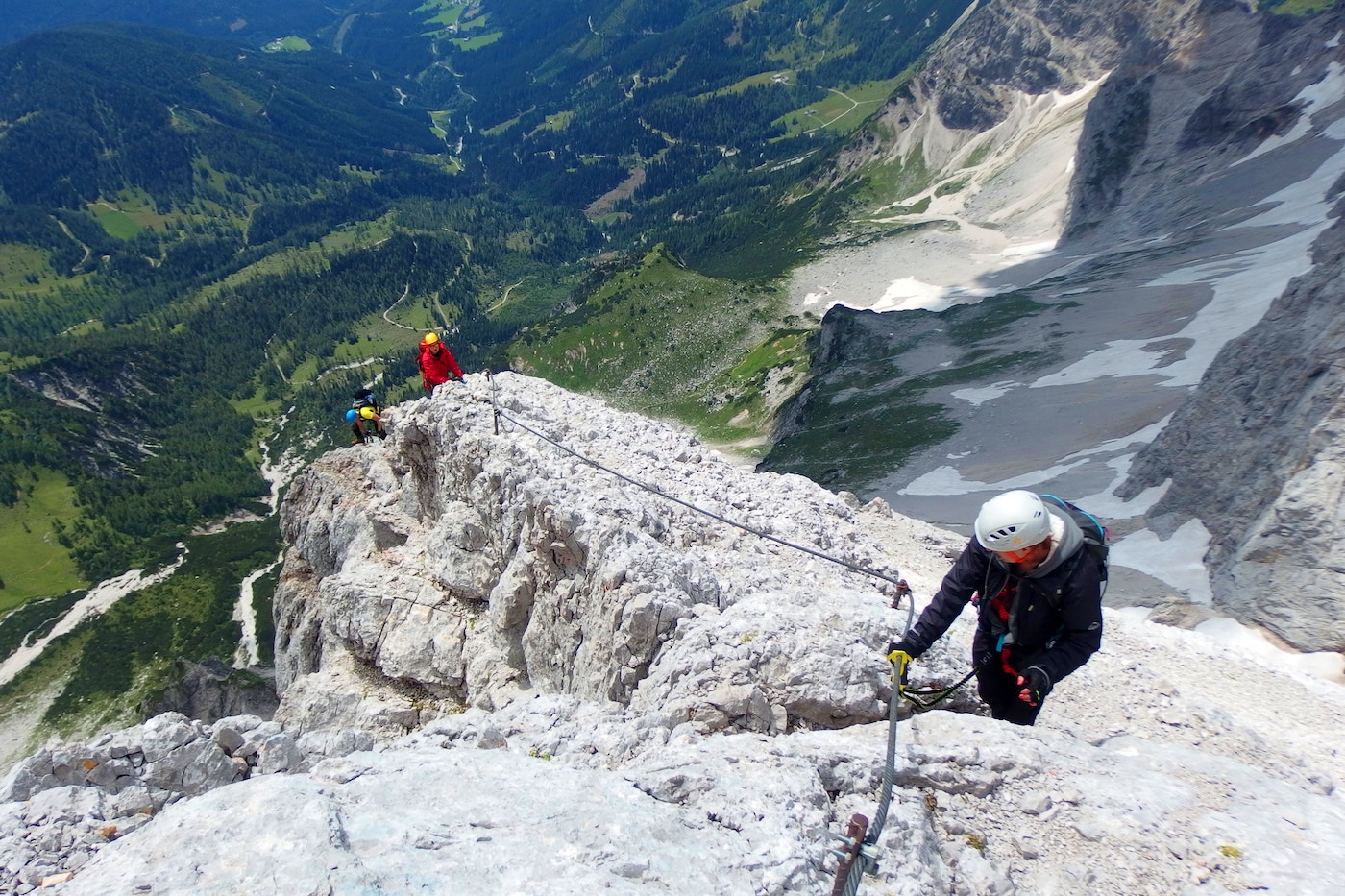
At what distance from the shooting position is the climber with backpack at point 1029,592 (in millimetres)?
7984

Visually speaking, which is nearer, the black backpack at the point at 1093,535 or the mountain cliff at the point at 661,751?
the mountain cliff at the point at 661,751

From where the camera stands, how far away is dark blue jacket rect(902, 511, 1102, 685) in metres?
8.12

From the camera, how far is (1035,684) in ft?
27.0

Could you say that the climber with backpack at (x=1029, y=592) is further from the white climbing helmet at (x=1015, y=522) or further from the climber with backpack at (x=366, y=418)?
the climber with backpack at (x=366, y=418)

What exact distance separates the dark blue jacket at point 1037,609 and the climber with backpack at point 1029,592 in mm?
10

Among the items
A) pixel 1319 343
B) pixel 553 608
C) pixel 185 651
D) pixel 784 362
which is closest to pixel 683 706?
pixel 553 608

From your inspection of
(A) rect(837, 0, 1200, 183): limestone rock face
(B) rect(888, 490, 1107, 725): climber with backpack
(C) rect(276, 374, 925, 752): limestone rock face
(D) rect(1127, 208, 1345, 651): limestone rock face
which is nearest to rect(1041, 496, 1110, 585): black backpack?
(B) rect(888, 490, 1107, 725): climber with backpack

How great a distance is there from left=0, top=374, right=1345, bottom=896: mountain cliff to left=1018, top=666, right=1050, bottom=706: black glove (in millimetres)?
1126

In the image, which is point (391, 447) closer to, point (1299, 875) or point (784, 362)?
point (1299, 875)

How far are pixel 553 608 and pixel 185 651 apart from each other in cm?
9895

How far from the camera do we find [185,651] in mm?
92688

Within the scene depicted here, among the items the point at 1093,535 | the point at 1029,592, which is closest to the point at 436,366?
the point at 1029,592

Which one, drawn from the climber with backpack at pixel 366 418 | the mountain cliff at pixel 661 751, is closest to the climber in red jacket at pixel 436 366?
the mountain cliff at pixel 661 751

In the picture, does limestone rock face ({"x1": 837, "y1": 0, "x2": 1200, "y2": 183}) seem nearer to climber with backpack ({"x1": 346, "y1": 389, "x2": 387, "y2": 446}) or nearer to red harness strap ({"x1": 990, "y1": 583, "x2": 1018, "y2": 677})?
climber with backpack ({"x1": 346, "y1": 389, "x2": 387, "y2": 446})
